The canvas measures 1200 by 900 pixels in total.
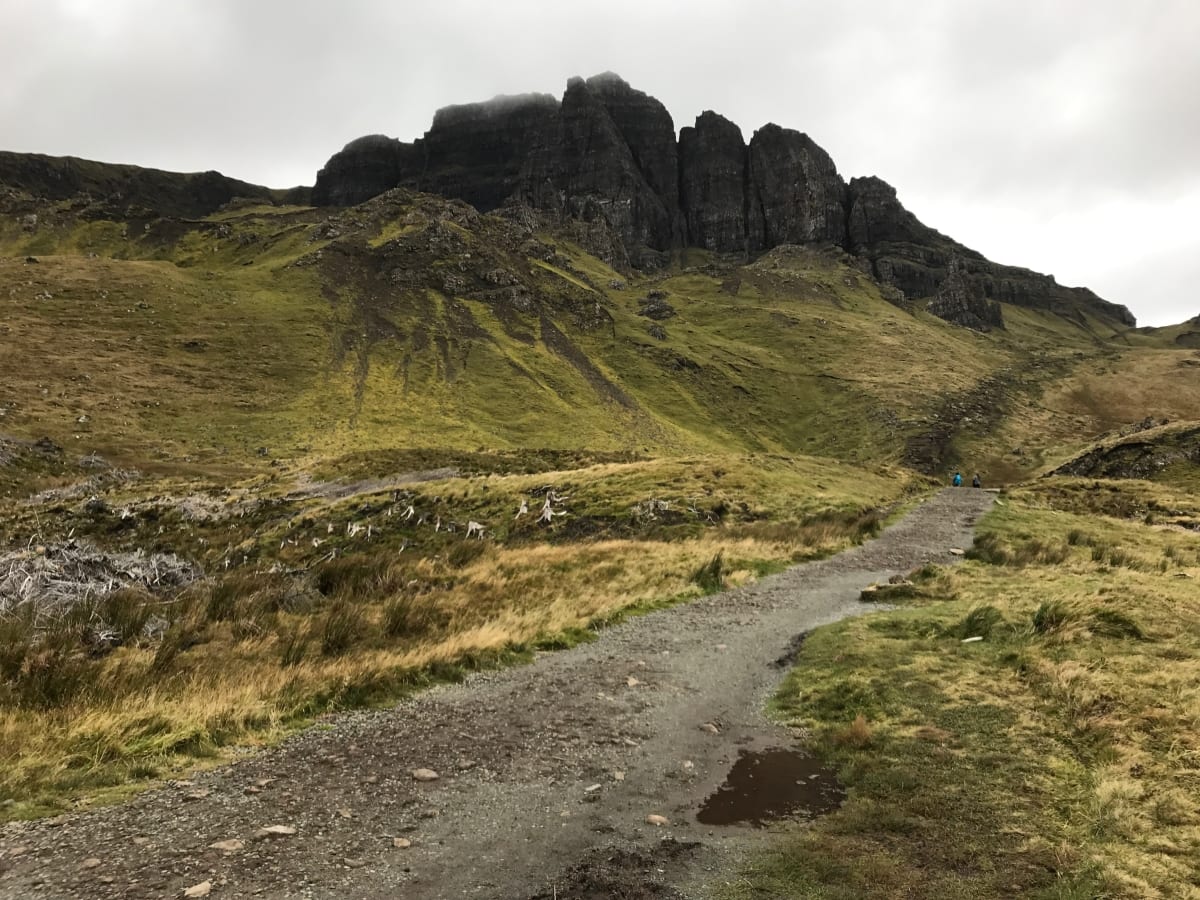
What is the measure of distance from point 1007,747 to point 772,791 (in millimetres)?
3698

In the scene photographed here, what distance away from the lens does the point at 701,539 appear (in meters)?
Answer: 29.0

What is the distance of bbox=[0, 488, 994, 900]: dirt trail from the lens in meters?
6.48

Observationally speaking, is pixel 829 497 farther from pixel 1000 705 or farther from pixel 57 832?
pixel 57 832

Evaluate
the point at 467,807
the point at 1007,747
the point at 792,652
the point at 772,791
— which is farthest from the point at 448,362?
the point at 1007,747

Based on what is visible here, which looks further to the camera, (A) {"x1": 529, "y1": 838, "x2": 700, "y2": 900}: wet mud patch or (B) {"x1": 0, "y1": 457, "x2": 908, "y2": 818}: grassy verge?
(B) {"x1": 0, "y1": 457, "x2": 908, "y2": 818}: grassy verge

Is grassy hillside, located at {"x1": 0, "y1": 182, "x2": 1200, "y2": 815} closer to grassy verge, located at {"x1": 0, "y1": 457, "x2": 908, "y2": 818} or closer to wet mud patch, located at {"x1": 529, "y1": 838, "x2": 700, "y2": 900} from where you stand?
grassy verge, located at {"x1": 0, "y1": 457, "x2": 908, "y2": 818}

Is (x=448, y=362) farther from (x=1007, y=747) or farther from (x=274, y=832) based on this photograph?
(x=1007, y=747)

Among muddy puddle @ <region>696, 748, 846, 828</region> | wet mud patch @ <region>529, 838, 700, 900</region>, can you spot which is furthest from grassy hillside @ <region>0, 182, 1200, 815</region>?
muddy puddle @ <region>696, 748, 846, 828</region>

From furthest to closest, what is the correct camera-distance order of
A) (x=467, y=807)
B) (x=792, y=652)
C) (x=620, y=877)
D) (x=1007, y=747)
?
1. (x=792, y=652)
2. (x=1007, y=747)
3. (x=467, y=807)
4. (x=620, y=877)

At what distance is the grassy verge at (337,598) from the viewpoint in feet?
30.9

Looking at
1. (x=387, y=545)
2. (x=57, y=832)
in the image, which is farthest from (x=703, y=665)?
(x=387, y=545)

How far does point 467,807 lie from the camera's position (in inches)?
320

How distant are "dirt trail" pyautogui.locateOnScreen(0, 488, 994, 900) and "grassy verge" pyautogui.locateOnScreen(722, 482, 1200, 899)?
1.27m

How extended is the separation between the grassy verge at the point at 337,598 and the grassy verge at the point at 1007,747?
6938 millimetres
